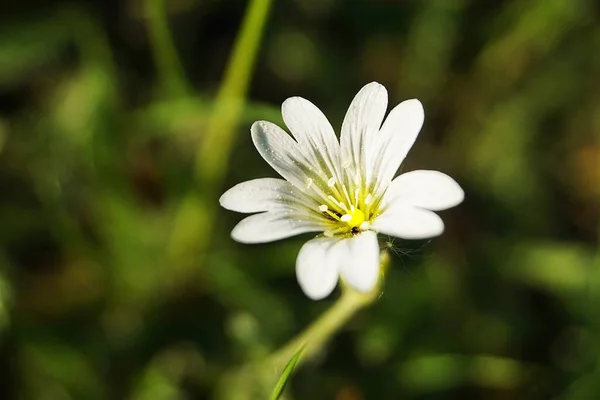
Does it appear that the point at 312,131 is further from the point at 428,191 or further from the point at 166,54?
the point at 166,54

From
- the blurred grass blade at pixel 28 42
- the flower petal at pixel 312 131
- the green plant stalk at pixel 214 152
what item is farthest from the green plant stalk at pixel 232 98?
the blurred grass blade at pixel 28 42

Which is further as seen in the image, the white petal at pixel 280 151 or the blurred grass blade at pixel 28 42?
the blurred grass blade at pixel 28 42

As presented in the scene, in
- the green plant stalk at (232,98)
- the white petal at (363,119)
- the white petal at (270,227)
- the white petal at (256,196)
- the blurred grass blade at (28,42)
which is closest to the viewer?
the white petal at (270,227)

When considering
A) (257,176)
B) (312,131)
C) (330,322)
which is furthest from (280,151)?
(257,176)

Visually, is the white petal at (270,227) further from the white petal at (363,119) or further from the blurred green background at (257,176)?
the blurred green background at (257,176)

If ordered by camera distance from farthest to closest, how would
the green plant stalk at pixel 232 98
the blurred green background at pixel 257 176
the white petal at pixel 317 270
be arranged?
the blurred green background at pixel 257 176
the green plant stalk at pixel 232 98
the white petal at pixel 317 270

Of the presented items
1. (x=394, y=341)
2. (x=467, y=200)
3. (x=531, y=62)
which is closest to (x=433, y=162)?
(x=467, y=200)

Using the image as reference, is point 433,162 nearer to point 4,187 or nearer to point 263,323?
point 263,323

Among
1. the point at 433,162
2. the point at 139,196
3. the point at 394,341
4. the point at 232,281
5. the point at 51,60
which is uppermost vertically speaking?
the point at 51,60

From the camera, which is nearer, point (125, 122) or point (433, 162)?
point (125, 122)
